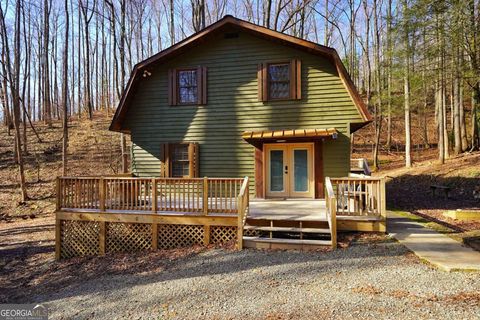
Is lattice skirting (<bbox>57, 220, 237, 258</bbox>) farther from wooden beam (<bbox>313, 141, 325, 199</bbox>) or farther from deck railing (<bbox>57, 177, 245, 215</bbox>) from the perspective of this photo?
wooden beam (<bbox>313, 141, 325, 199</bbox>)

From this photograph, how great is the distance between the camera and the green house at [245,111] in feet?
30.7

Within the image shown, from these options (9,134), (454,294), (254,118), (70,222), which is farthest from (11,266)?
(9,134)

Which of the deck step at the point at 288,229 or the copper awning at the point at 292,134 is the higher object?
the copper awning at the point at 292,134

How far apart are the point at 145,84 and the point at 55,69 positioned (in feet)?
83.5

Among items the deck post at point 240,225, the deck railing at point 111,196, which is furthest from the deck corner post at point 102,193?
the deck post at point 240,225

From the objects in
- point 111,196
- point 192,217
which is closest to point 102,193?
point 111,196

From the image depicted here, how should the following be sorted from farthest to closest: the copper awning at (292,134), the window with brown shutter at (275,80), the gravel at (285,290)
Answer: the window with brown shutter at (275,80)
the copper awning at (292,134)
the gravel at (285,290)

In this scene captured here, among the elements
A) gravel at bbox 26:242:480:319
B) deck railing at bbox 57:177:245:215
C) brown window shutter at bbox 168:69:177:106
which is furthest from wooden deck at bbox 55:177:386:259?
brown window shutter at bbox 168:69:177:106

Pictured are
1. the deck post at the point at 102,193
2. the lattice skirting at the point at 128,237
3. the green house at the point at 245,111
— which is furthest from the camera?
the green house at the point at 245,111

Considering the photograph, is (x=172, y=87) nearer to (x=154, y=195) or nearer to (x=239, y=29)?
(x=239, y=29)

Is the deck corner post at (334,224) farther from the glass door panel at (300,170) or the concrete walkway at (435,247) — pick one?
the glass door panel at (300,170)

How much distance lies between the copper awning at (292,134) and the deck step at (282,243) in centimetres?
343

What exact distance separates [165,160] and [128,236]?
10.7 ft

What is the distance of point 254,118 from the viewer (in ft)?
32.9
